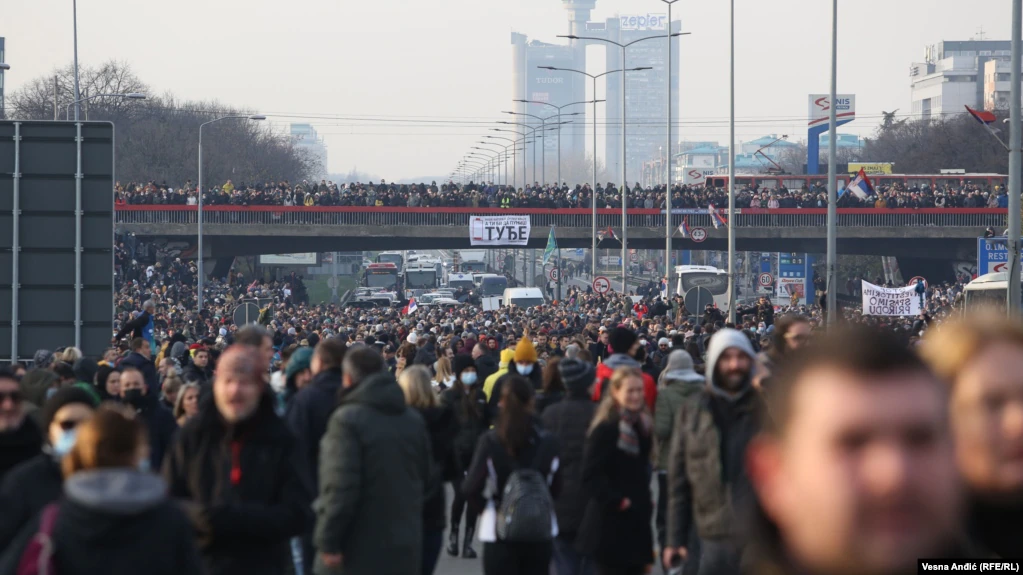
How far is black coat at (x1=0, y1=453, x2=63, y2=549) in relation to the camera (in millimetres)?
4832

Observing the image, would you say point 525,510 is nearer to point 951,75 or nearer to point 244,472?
point 244,472

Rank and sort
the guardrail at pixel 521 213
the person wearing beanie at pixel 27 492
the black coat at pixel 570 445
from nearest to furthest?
the person wearing beanie at pixel 27 492 < the black coat at pixel 570 445 < the guardrail at pixel 521 213

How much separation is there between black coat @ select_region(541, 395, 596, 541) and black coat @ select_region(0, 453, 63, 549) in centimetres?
341

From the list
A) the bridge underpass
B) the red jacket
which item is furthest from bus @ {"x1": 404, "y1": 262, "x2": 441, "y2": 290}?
the red jacket

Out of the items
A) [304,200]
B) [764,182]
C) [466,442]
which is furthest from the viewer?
[764,182]

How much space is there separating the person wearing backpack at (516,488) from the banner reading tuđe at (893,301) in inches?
923

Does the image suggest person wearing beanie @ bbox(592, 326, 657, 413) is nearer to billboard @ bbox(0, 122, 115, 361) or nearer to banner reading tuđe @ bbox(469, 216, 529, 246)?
billboard @ bbox(0, 122, 115, 361)

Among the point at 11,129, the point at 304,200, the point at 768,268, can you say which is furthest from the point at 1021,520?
the point at 768,268

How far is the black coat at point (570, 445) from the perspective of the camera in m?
7.96

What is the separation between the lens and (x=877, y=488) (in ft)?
5.38

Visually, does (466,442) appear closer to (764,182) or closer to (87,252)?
(87,252)

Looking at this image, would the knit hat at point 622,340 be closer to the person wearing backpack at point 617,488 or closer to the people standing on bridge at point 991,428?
the person wearing backpack at point 617,488

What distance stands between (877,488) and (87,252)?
16.6 m

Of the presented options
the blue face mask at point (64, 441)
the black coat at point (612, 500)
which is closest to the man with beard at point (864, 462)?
the blue face mask at point (64, 441)
